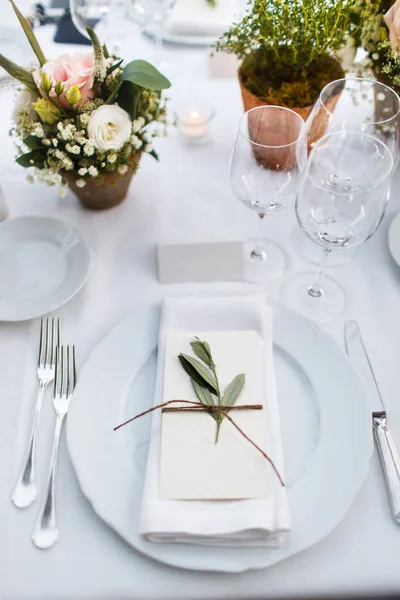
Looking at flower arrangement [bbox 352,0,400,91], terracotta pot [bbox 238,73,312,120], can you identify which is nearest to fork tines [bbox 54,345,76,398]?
terracotta pot [bbox 238,73,312,120]

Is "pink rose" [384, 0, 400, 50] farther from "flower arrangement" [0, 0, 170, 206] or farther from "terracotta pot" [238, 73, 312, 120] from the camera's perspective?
"flower arrangement" [0, 0, 170, 206]

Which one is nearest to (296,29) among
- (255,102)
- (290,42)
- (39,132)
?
(290,42)

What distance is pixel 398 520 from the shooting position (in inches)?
26.9

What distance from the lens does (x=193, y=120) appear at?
118 cm

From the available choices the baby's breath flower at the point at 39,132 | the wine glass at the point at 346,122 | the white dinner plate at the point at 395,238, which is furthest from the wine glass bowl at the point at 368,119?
the baby's breath flower at the point at 39,132

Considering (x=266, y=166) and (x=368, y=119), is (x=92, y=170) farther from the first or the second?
(x=368, y=119)

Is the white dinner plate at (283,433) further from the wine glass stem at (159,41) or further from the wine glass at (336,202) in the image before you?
the wine glass stem at (159,41)

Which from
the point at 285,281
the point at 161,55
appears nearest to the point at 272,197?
the point at 285,281

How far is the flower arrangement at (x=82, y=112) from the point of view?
0.86m

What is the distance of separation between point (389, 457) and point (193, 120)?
83 cm

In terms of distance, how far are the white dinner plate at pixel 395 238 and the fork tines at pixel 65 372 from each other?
0.60 metres

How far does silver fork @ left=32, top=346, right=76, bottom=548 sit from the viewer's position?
0.67 m

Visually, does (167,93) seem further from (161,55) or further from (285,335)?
(285,335)

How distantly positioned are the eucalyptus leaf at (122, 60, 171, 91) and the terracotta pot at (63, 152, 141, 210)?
151 millimetres
